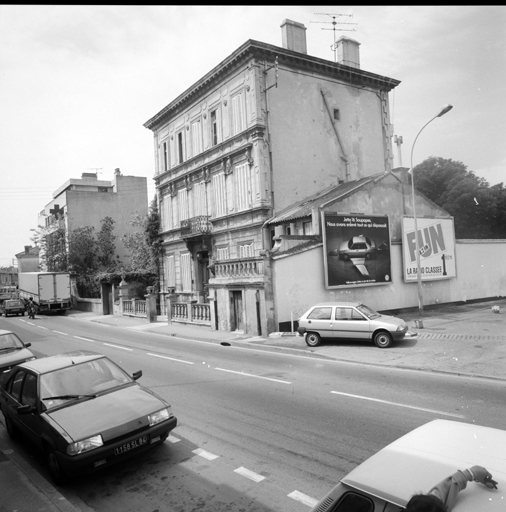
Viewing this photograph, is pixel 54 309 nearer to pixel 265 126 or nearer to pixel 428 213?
pixel 265 126

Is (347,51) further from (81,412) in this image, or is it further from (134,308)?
(81,412)

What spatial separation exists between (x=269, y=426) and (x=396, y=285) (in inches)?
719

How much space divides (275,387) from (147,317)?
21.0 metres

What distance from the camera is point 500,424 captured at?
7.23 m

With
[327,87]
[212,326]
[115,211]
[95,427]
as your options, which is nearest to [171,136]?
[327,87]

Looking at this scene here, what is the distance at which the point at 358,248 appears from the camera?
881 inches

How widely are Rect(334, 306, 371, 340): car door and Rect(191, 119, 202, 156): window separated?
19.0 meters

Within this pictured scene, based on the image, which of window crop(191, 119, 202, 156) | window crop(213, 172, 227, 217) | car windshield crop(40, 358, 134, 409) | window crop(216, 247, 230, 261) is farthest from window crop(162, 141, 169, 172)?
car windshield crop(40, 358, 134, 409)

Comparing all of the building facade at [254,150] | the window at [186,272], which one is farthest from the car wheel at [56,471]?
the window at [186,272]

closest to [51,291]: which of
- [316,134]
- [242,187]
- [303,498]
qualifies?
[242,187]

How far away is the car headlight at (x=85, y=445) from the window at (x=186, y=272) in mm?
26768

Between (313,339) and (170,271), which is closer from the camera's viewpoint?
(313,339)

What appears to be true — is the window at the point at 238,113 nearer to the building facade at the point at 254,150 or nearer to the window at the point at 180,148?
the building facade at the point at 254,150

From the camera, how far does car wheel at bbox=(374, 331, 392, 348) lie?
15.1 meters
